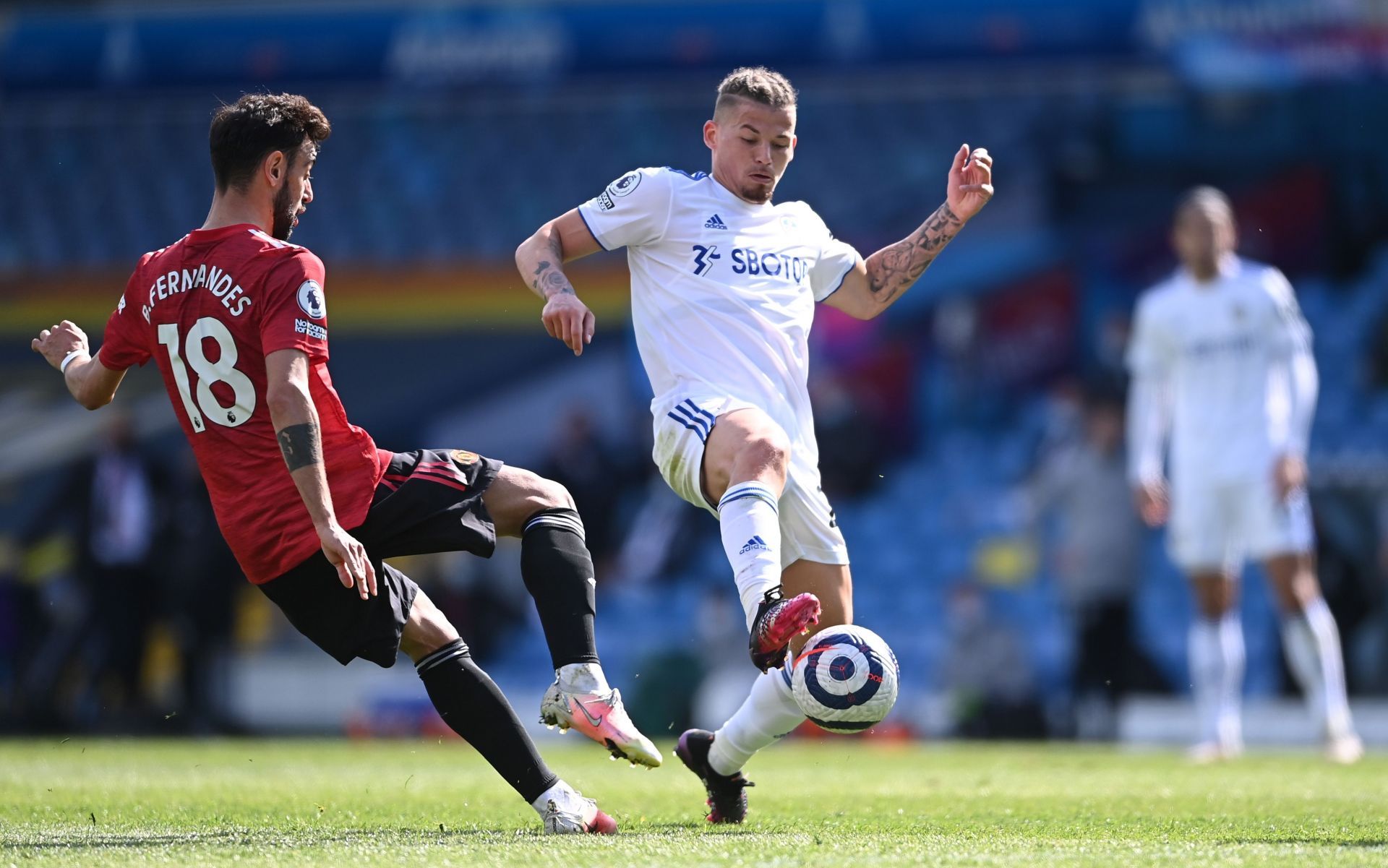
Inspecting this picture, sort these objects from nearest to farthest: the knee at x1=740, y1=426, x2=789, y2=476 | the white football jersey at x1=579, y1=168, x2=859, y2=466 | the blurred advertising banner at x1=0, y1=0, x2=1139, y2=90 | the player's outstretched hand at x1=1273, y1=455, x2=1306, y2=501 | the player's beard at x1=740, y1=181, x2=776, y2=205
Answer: the knee at x1=740, y1=426, x2=789, y2=476, the white football jersey at x1=579, y1=168, x2=859, y2=466, the player's beard at x1=740, y1=181, x2=776, y2=205, the player's outstretched hand at x1=1273, y1=455, x2=1306, y2=501, the blurred advertising banner at x1=0, y1=0, x2=1139, y2=90

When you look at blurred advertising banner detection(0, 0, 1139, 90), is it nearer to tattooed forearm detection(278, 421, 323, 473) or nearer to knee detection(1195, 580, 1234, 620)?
knee detection(1195, 580, 1234, 620)

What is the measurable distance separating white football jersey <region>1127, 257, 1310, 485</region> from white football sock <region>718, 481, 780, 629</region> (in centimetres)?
473

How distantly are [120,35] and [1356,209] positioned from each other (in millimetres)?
12435

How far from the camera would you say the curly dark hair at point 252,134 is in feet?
14.9

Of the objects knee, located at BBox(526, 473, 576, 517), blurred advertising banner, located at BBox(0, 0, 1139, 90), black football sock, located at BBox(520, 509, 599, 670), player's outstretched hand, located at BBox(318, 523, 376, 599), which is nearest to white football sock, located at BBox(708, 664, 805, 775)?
black football sock, located at BBox(520, 509, 599, 670)

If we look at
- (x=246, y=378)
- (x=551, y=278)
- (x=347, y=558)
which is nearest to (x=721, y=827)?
(x=347, y=558)

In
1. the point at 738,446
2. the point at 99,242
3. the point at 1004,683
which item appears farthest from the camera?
the point at 99,242

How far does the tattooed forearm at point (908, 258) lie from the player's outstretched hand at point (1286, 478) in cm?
362

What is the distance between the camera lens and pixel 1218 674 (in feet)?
28.8

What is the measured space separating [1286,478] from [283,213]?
18.2 ft

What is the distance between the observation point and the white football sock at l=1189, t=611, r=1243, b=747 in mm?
8727

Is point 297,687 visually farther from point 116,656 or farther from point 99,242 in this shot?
point 99,242

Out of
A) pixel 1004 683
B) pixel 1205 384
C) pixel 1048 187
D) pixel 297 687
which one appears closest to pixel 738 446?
pixel 1205 384

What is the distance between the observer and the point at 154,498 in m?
14.2
